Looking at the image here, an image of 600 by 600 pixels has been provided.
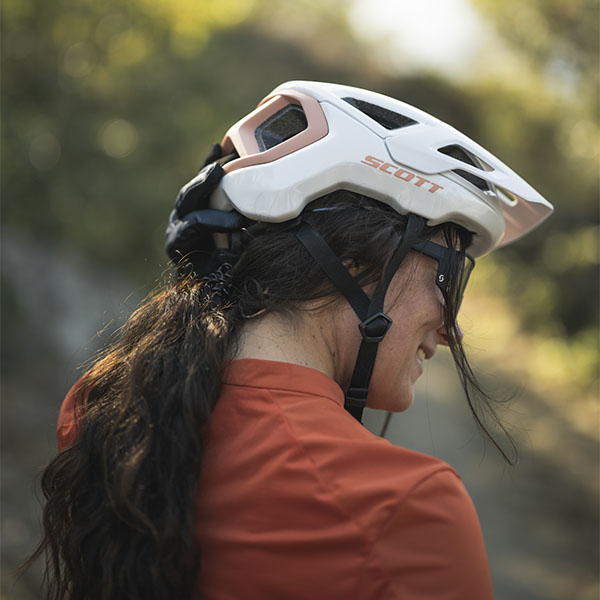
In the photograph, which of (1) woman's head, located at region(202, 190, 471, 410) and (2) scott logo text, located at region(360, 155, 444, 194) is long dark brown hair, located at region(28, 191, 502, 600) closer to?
(1) woman's head, located at region(202, 190, 471, 410)

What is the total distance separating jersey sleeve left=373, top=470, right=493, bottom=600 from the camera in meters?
1.51

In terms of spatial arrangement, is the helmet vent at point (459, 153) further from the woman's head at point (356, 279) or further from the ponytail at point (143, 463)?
the ponytail at point (143, 463)

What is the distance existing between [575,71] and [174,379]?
10138 mm

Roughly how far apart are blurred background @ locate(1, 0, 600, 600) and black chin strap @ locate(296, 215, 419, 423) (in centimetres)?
395

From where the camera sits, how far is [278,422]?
1696 millimetres

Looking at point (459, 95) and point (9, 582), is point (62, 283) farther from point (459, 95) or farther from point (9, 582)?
point (459, 95)

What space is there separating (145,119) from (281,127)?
8.02 m

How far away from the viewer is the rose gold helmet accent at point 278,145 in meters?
2.19

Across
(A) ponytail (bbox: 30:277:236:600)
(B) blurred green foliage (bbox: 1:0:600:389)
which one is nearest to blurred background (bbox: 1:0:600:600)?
(B) blurred green foliage (bbox: 1:0:600:389)

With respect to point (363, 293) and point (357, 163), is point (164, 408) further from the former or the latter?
point (357, 163)

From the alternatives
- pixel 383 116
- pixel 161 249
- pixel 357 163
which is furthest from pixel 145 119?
pixel 357 163

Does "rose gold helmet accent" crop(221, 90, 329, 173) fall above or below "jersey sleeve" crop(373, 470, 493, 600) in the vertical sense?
above

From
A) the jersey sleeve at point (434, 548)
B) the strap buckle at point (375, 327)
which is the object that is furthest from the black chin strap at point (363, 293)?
the jersey sleeve at point (434, 548)

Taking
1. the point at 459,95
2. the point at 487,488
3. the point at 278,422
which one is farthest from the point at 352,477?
the point at 459,95
